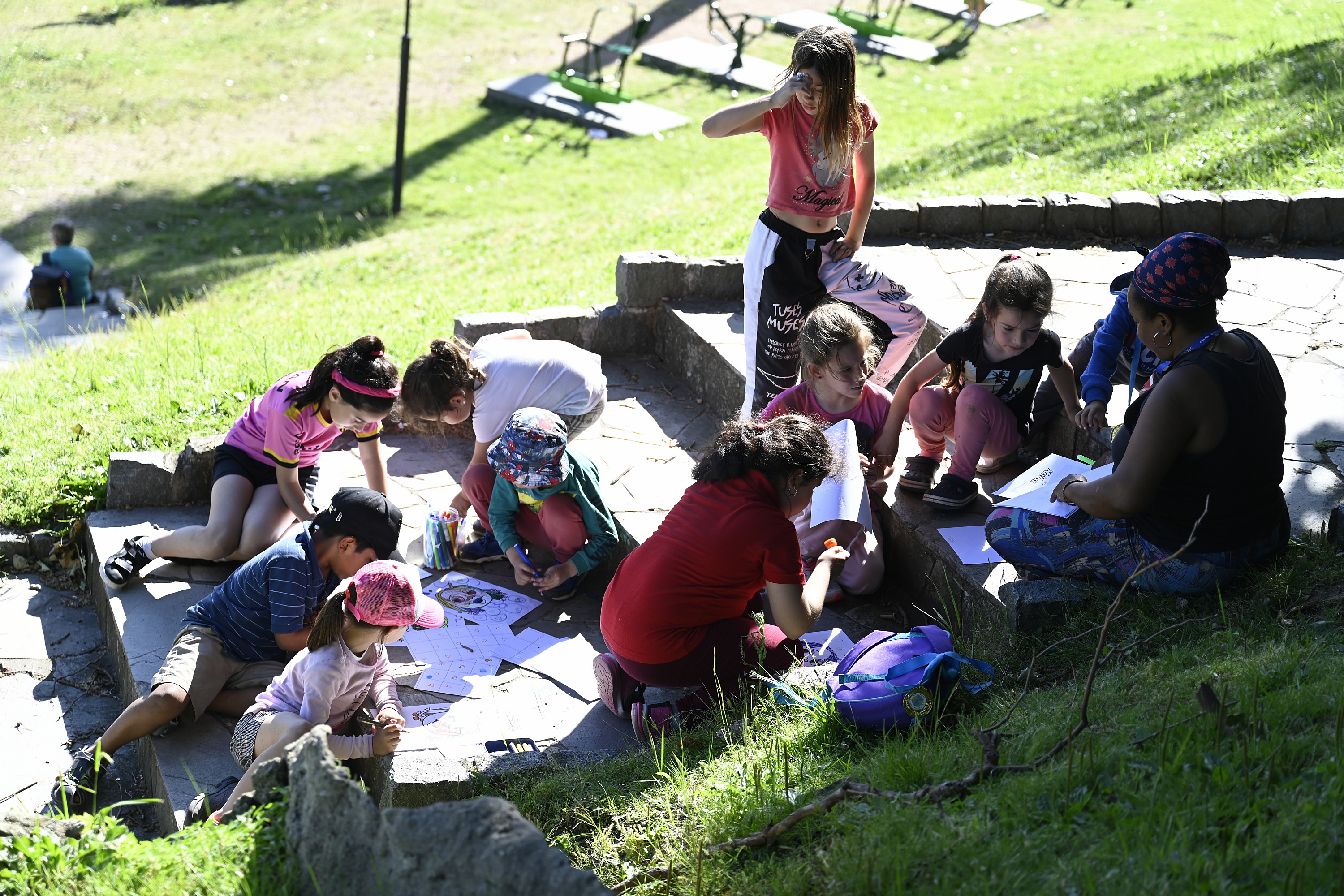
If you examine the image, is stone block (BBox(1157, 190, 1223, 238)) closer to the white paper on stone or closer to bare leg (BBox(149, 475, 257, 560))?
the white paper on stone

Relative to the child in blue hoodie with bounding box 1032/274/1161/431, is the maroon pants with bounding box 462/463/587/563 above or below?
below

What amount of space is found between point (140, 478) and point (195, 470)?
0.83ft

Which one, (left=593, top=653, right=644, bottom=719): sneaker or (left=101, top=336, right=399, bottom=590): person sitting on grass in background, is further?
(left=101, top=336, right=399, bottom=590): person sitting on grass in background

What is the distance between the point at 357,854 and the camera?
235cm

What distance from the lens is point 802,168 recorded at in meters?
4.62

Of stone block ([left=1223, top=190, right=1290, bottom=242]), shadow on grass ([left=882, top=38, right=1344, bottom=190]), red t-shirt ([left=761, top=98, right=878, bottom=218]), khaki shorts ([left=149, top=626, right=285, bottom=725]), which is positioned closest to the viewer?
khaki shorts ([left=149, top=626, right=285, bottom=725])

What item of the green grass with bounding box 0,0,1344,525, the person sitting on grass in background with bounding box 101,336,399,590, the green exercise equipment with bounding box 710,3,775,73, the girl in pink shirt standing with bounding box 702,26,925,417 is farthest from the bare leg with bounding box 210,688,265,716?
the green exercise equipment with bounding box 710,3,775,73

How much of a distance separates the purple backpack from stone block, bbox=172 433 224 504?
11.2 feet

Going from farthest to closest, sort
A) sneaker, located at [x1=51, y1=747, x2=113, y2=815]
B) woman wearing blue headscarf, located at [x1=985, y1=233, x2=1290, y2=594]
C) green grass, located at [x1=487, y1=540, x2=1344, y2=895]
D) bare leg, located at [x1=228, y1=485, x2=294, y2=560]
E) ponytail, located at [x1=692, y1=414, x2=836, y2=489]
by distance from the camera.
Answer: bare leg, located at [x1=228, y1=485, x2=294, y2=560], sneaker, located at [x1=51, y1=747, x2=113, y2=815], ponytail, located at [x1=692, y1=414, x2=836, y2=489], woman wearing blue headscarf, located at [x1=985, y1=233, x2=1290, y2=594], green grass, located at [x1=487, y1=540, x2=1344, y2=895]

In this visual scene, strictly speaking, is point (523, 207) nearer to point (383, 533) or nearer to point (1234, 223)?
point (1234, 223)

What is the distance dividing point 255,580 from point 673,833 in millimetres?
1994

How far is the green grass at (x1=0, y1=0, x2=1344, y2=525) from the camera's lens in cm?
670

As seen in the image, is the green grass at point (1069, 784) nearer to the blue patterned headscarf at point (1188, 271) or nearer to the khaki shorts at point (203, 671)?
the blue patterned headscarf at point (1188, 271)

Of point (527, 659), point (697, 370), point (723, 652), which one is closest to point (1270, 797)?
point (723, 652)
